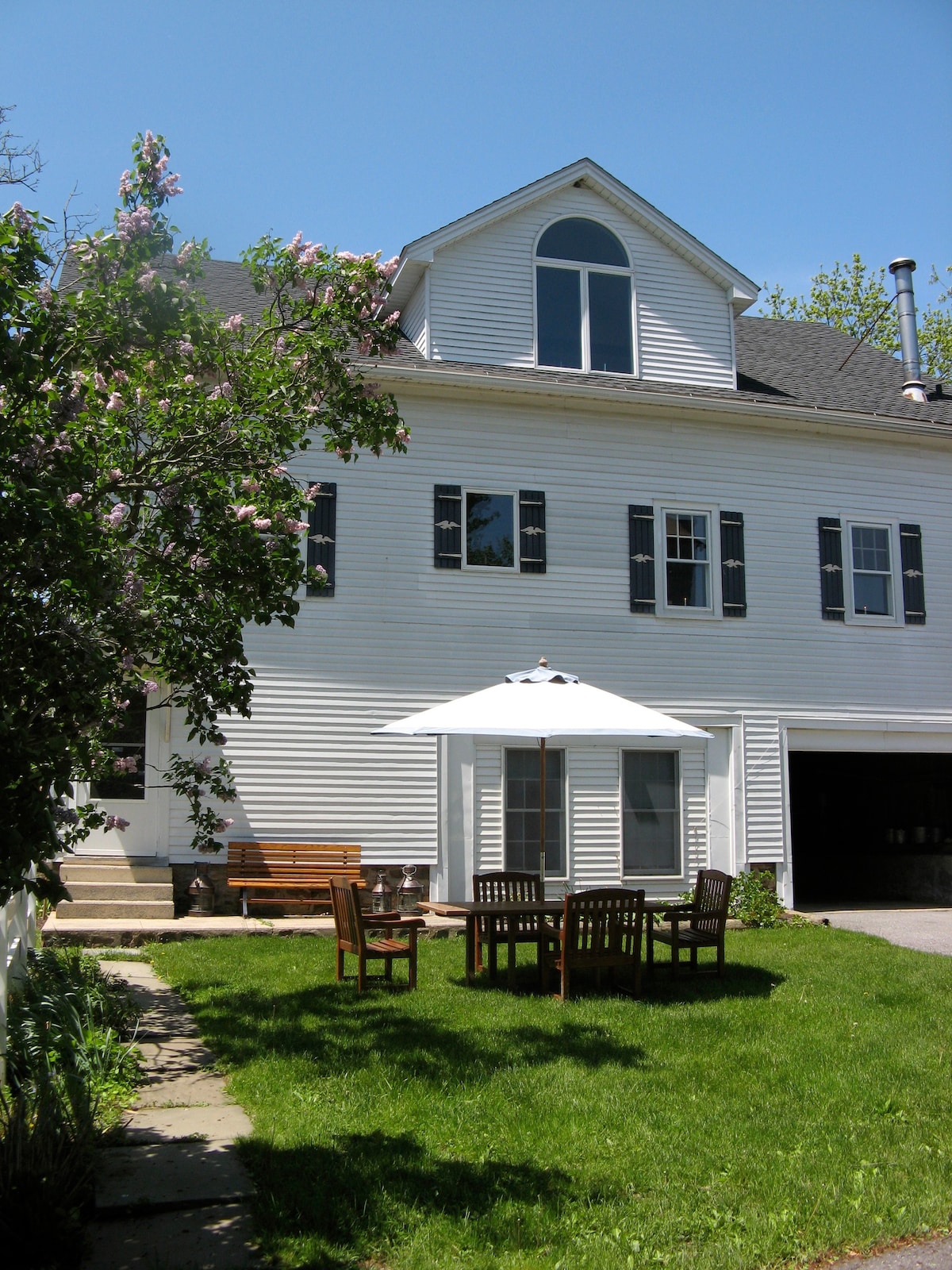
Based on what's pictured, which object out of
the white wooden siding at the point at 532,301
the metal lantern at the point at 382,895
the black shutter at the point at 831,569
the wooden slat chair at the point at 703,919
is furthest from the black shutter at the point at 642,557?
the wooden slat chair at the point at 703,919

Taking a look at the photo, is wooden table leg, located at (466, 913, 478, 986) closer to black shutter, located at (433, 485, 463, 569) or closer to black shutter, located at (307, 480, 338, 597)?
black shutter, located at (307, 480, 338, 597)

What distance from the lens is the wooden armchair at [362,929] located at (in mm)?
8633

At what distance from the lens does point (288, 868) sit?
13.6m

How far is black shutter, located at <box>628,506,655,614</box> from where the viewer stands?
604 inches

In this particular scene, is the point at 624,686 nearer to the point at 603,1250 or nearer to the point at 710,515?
the point at 710,515

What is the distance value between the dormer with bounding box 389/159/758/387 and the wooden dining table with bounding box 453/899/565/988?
825 centimetres

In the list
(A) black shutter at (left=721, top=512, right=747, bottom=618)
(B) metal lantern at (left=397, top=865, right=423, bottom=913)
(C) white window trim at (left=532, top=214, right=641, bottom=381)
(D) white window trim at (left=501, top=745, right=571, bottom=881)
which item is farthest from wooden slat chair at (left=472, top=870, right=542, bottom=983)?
(C) white window trim at (left=532, top=214, right=641, bottom=381)

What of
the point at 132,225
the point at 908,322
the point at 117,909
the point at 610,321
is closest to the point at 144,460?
the point at 132,225

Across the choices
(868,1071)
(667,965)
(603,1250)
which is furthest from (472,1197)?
(667,965)

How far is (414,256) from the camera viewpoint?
49.4 feet

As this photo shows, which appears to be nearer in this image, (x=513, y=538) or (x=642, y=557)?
(x=513, y=538)

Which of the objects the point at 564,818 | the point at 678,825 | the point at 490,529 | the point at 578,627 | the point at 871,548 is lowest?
the point at 678,825

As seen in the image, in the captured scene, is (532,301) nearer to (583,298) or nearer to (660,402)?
(583,298)

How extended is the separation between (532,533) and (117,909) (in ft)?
22.7
